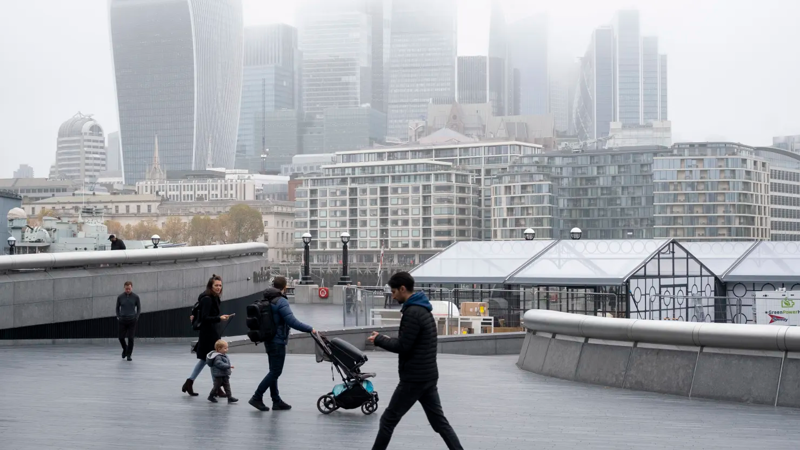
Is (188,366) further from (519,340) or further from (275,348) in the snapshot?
(519,340)

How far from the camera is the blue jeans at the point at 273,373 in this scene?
1420 cm

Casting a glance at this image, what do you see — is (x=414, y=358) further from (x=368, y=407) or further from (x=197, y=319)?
(x=197, y=319)

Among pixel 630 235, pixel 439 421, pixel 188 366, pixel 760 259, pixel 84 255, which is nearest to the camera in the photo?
pixel 439 421

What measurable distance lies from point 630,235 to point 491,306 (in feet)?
520

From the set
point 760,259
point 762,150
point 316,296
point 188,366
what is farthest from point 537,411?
point 762,150

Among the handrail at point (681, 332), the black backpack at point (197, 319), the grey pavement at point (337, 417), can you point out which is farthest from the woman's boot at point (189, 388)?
the handrail at point (681, 332)

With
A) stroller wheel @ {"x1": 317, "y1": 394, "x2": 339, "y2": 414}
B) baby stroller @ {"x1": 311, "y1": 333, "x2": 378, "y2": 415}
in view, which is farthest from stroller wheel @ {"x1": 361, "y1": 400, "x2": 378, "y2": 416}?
stroller wheel @ {"x1": 317, "y1": 394, "x2": 339, "y2": 414}

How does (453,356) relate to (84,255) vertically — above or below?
below

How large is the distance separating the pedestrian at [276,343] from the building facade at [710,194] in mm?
166047

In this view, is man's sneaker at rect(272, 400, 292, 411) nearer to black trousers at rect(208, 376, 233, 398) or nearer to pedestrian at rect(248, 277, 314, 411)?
pedestrian at rect(248, 277, 314, 411)

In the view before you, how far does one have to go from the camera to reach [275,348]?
571 inches

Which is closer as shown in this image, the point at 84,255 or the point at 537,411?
the point at 537,411

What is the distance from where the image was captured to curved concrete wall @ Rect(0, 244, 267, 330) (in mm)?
23938

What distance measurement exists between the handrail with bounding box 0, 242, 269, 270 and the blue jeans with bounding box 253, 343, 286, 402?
36.4ft
